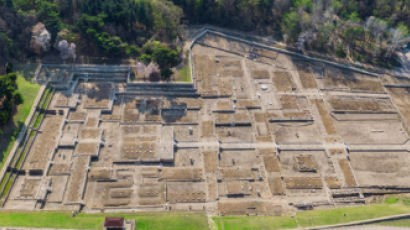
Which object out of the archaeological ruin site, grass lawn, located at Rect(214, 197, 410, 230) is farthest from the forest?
grass lawn, located at Rect(214, 197, 410, 230)

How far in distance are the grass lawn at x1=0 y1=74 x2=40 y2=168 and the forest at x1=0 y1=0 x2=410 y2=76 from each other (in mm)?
10940

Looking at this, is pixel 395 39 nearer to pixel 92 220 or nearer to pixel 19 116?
pixel 92 220

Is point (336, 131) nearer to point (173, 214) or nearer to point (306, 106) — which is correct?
point (306, 106)

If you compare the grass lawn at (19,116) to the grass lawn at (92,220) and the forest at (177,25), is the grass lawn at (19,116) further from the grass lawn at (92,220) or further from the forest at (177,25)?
the grass lawn at (92,220)

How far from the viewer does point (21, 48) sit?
7419 centimetres

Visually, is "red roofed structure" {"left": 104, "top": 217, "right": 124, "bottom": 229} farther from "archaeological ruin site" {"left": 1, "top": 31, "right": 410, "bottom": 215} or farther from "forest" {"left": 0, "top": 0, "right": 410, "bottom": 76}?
"forest" {"left": 0, "top": 0, "right": 410, "bottom": 76}

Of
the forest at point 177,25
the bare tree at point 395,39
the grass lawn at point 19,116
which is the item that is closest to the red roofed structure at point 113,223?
the grass lawn at point 19,116

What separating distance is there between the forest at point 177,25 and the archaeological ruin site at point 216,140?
286 inches

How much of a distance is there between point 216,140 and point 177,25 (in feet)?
133

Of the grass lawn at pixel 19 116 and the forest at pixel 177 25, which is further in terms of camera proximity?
the forest at pixel 177 25

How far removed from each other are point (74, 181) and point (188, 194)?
2315cm

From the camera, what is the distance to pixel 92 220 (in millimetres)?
48719

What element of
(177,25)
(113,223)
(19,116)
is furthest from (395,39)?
(19,116)

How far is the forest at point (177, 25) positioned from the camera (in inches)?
2879
